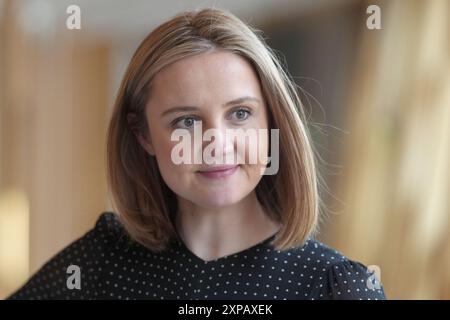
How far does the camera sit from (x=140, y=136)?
2.07 feet

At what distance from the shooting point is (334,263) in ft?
2.03

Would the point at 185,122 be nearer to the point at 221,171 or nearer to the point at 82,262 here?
the point at 221,171

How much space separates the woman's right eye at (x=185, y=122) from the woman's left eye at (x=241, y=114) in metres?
0.04

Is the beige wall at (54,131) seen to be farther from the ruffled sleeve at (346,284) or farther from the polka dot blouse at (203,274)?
the ruffled sleeve at (346,284)

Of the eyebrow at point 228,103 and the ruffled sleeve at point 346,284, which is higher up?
the eyebrow at point 228,103

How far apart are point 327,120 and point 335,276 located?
0.60 ft

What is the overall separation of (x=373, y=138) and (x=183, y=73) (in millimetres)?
305

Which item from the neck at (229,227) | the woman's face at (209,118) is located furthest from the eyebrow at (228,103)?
the neck at (229,227)

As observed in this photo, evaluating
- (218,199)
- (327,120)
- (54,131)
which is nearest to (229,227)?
(218,199)

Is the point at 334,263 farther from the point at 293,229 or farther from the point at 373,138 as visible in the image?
the point at 373,138

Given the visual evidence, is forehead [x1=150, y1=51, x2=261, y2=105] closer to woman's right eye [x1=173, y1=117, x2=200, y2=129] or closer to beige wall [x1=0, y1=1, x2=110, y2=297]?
woman's right eye [x1=173, y1=117, x2=200, y2=129]

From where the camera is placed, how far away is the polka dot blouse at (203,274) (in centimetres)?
62

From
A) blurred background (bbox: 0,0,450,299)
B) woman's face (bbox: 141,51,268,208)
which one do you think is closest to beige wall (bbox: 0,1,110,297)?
blurred background (bbox: 0,0,450,299)
